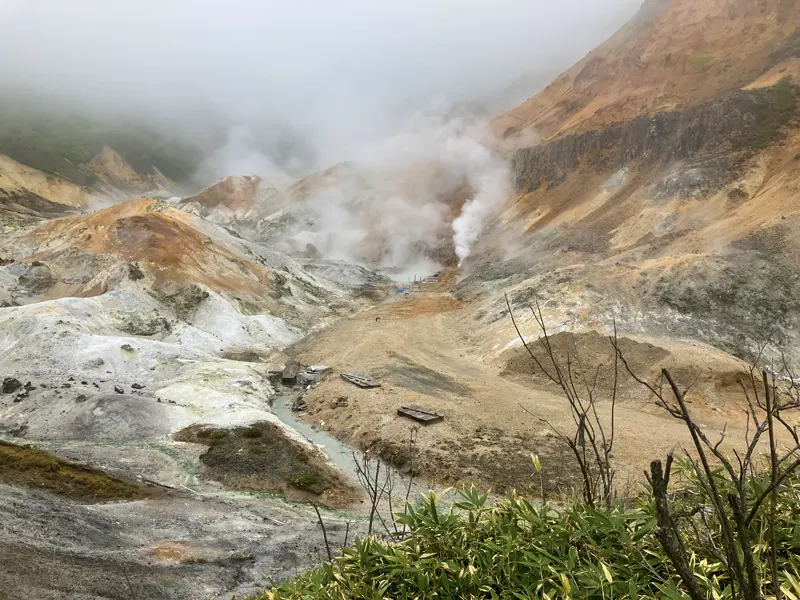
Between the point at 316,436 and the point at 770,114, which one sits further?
→ the point at 770,114

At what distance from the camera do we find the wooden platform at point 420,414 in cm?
2094

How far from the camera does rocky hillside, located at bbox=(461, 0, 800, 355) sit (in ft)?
93.7

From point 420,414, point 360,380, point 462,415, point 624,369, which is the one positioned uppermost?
point 624,369

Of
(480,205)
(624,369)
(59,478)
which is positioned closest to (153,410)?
(59,478)

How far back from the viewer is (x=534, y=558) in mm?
3680

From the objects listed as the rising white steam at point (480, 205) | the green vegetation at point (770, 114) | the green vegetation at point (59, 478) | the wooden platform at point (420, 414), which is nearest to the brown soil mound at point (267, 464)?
the green vegetation at point (59, 478)

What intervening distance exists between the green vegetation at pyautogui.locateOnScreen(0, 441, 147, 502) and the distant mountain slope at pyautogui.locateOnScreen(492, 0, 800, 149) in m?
58.0

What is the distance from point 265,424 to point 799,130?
4565cm

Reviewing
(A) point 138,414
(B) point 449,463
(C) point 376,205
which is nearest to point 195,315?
(A) point 138,414

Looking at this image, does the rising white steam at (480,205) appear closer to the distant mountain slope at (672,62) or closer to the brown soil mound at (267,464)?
the distant mountain slope at (672,62)

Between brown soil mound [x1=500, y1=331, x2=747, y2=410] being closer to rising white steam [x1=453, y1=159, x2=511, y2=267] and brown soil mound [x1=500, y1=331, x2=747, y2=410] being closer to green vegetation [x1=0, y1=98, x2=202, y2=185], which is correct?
rising white steam [x1=453, y1=159, x2=511, y2=267]

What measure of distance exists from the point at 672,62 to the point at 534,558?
75713 mm

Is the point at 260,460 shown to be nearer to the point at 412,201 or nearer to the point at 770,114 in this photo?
the point at 770,114

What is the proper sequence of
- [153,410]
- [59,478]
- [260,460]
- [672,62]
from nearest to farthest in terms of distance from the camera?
[59,478]
[260,460]
[153,410]
[672,62]
